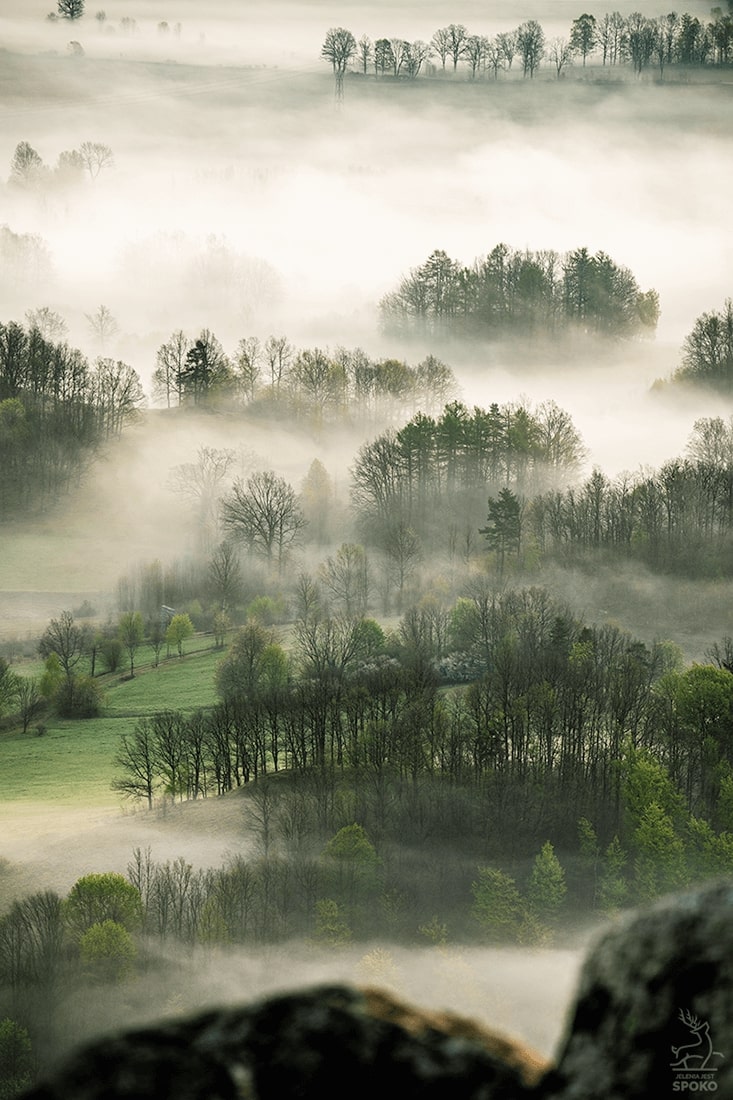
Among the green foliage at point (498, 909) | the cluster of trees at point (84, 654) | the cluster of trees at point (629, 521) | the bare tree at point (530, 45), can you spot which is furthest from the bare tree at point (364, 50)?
the green foliage at point (498, 909)

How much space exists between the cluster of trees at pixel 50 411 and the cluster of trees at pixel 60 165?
54299 millimetres

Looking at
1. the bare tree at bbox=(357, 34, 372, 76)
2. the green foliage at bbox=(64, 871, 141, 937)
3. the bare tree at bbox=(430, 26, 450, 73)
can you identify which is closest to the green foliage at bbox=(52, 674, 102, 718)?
the green foliage at bbox=(64, 871, 141, 937)

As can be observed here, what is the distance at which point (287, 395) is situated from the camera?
128625mm

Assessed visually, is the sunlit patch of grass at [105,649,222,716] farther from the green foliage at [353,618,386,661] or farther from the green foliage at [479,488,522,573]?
the green foliage at [479,488,522,573]

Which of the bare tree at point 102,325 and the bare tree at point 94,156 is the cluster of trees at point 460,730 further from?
the bare tree at point 94,156

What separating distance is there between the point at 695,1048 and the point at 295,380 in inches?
5105

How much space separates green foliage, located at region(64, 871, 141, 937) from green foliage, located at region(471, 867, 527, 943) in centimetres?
2033

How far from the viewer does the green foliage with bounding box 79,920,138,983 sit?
214 feet

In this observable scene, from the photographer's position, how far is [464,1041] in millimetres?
2992

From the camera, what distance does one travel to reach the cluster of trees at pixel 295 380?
12400 centimetres

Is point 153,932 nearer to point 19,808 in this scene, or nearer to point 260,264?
point 19,808


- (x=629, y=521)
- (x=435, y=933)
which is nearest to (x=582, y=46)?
(x=629, y=521)

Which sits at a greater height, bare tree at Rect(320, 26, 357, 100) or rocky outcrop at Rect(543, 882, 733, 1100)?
bare tree at Rect(320, 26, 357, 100)

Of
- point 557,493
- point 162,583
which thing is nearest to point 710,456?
point 557,493
